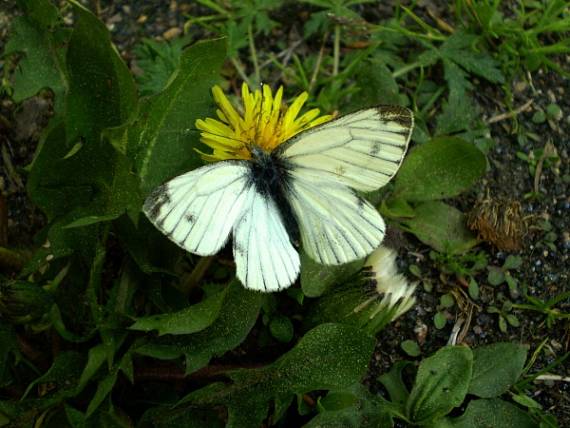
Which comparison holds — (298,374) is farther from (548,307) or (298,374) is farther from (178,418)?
(548,307)

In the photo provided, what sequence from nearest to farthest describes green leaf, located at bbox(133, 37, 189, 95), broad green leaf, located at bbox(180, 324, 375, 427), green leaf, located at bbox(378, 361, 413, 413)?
broad green leaf, located at bbox(180, 324, 375, 427), green leaf, located at bbox(378, 361, 413, 413), green leaf, located at bbox(133, 37, 189, 95)

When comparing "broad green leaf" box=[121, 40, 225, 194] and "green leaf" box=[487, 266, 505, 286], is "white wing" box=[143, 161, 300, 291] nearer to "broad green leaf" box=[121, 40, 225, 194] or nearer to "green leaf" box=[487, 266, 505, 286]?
"broad green leaf" box=[121, 40, 225, 194]

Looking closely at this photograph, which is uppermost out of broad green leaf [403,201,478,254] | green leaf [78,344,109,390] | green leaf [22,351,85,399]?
green leaf [78,344,109,390]

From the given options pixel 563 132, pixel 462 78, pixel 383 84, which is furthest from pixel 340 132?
pixel 563 132

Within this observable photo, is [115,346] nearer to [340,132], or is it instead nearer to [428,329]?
[340,132]

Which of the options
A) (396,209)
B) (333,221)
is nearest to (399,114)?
(333,221)

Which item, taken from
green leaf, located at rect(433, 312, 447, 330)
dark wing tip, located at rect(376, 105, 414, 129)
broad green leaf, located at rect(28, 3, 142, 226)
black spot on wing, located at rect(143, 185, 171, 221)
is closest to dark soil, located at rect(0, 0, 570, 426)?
green leaf, located at rect(433, 312, 447, 330)
